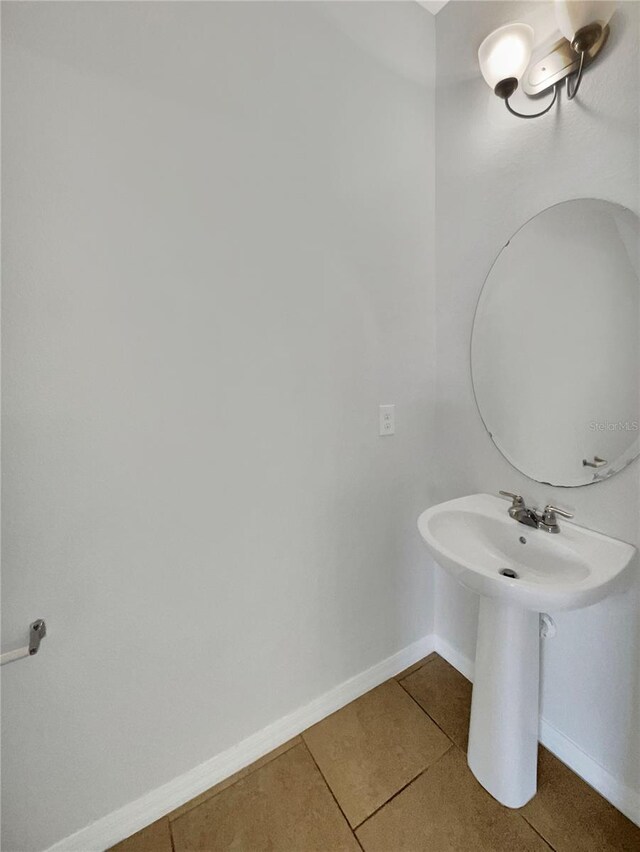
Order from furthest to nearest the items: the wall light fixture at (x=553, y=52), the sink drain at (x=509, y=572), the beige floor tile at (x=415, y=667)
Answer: the beige floor tile at (x=415, y=667)
the sink drain at (x=509, y=572)
the wall light fixture at (x=553, y=52)

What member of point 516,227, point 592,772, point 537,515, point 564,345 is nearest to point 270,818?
point 592,772

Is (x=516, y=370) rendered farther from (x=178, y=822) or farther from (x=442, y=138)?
(x=178, y=822)

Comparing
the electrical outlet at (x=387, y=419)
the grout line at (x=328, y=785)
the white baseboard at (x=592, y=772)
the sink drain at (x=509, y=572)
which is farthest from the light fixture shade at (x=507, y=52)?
the grout line at (x=328, y=785)

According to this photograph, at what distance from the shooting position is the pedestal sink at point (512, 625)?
0.96m

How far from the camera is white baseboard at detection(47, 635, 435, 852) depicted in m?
0.98

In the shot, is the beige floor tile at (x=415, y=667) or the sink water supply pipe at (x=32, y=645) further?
the beige floor tile at (x=415, y=667)

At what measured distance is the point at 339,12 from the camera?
3.90 feet

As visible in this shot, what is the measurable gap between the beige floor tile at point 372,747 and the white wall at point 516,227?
0.37m

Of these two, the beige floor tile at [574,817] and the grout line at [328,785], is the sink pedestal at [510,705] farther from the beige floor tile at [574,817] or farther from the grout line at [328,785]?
the grout line at [328,785]

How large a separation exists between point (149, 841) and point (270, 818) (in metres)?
0.34

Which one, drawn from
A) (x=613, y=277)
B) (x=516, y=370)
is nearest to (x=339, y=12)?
(x=613, y=277)

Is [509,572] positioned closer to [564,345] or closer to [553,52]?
[564,345]

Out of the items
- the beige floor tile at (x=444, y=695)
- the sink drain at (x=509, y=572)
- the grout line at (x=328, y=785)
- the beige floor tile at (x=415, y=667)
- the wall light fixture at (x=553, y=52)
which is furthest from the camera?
the beige floor tile at (x=415, y=667)

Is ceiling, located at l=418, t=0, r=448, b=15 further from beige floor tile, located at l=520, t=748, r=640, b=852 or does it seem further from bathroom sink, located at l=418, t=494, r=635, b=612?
beige floor tile, located at l=520, t=748, r=640, b=852
